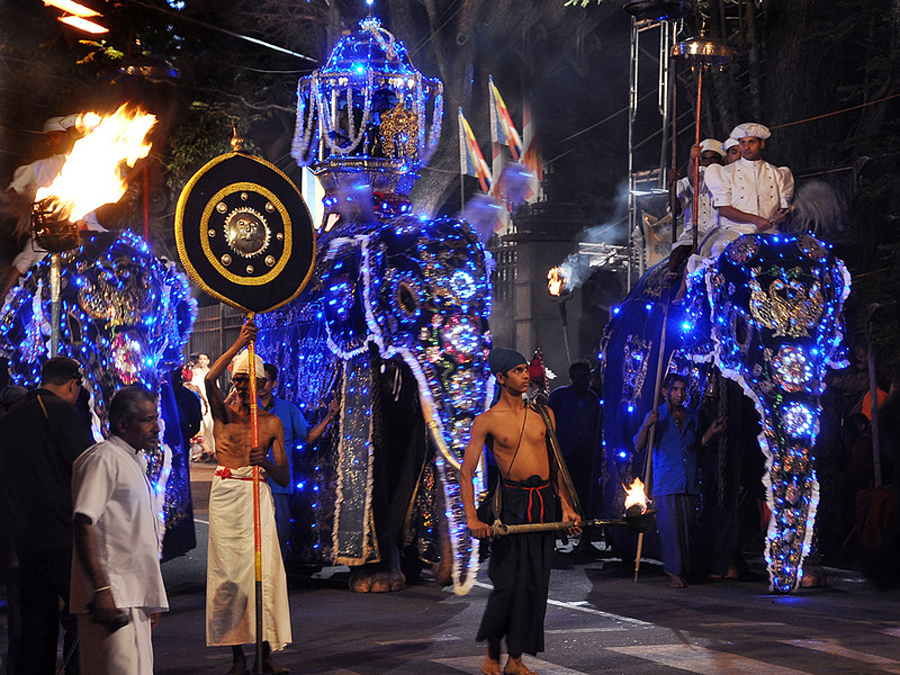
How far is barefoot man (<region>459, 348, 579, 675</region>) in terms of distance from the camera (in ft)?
23.9

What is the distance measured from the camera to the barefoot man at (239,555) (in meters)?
7.41

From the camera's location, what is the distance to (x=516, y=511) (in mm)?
7410

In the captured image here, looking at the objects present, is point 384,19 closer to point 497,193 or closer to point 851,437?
point 497,193

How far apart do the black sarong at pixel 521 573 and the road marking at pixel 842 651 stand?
70.1 inches

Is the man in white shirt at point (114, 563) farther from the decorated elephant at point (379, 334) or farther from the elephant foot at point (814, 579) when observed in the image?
the elephant foot at point (814, 579)

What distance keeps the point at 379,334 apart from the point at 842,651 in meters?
4.15

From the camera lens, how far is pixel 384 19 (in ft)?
64.6

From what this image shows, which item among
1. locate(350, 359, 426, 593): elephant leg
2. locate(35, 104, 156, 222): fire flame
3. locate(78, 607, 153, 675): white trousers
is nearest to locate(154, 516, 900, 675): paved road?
locate(350, 359, 426, 593): elephant leg

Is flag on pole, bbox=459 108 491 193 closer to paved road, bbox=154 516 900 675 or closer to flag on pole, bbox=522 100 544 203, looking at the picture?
flag on pole, bbox=522 100 544 203

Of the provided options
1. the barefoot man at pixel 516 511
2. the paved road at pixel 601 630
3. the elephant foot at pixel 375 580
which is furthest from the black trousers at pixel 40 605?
the elephant foot at pixel 375 580

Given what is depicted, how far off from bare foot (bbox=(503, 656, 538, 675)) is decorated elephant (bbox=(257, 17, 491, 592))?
2.13 metres

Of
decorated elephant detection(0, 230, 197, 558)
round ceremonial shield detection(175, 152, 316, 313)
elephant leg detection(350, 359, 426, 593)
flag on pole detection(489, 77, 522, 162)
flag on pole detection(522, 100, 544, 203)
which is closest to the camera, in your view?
round ceremonial shield detection(175, 152, 316, 313)

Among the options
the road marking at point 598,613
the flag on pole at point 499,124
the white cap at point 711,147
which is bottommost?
the road marking at point 598,613

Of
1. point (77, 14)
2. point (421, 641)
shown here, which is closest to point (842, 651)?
point (421, 641)
